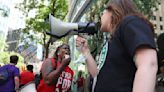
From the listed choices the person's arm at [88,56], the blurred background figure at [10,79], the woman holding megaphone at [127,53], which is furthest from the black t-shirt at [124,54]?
the blurred background figure at [10,79]

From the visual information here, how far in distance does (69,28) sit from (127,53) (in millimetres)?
1230

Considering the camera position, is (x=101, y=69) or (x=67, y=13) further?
(x=67, y=13)

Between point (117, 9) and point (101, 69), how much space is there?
1.10ft

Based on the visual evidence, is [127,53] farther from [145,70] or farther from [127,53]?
[145,70]

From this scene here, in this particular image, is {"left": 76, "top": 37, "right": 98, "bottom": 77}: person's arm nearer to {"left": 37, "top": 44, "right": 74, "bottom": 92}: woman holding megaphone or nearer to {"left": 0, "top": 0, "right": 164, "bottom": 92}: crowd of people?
{"left": 0, "top": 0, "right": 164, "bottom": 92}: crowd of people

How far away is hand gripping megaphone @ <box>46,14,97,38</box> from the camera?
119 inches

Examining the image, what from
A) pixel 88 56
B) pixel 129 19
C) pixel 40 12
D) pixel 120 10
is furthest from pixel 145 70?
pixel 40 12

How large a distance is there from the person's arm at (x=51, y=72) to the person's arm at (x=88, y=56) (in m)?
1.03

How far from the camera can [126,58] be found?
1.93 metres

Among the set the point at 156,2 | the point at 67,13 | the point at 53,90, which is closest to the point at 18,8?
the point at 67,13

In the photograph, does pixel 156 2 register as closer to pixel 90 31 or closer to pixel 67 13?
pixel 90 31

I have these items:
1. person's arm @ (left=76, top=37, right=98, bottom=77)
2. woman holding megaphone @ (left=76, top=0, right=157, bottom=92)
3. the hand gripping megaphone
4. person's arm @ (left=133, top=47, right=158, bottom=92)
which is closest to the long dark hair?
woman holding megaphone @ (left=76, top=0, right=157, bottom=92)

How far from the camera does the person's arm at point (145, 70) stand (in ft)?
5.70

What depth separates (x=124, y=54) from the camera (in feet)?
6.37
